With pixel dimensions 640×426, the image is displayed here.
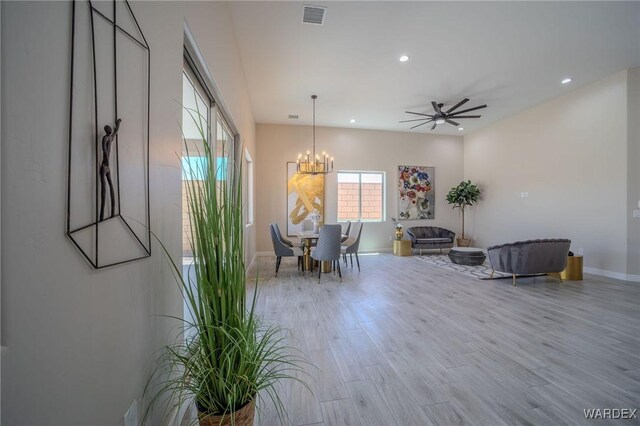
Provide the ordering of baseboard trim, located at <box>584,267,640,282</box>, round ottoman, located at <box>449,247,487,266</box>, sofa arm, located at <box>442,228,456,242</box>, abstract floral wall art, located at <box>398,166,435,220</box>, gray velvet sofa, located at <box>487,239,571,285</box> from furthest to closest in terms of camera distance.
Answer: abstract floral wall art, located at <box>398,166,435,220</box> < sofa arm, located at <box>442,228,456,242</box> < round ottoman, located at <box>449,247,487,266</box> < baseboard trim, located at <box>584,267,640,282</box> < gray velvet sofa, located at <box>487,239,571,285</box>

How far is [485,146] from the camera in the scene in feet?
23.5

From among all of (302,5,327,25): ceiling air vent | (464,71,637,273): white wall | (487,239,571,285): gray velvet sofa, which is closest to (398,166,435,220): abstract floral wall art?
(464,71,637,273): white wall

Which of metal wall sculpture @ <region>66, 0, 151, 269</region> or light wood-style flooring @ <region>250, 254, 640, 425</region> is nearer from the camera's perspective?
metal wall sculpture @ <region>66, 0, 151, 269</region>

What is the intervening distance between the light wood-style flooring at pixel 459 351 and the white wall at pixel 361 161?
10.6ft

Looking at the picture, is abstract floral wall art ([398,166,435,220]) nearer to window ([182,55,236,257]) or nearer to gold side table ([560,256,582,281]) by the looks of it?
gold side table ([560,256,582,281])

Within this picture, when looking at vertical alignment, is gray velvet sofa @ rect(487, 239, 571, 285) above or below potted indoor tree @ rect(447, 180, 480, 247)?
below

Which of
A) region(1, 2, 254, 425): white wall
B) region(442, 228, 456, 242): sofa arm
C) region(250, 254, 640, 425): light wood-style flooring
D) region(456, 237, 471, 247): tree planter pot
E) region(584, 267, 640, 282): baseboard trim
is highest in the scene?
region(1, 2, 254, 425): white wall

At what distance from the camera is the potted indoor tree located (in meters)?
7.17

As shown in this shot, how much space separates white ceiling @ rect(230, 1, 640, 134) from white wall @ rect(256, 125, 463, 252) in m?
1.39

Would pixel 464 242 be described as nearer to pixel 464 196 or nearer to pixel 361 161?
pixel 464 196

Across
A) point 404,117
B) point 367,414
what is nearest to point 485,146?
point 404,117

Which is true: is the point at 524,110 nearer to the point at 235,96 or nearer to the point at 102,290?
the point at 235,96

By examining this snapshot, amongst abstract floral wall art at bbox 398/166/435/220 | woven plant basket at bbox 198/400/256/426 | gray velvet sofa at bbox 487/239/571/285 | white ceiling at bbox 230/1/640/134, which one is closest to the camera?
woven plant basket at bbox 198/400/256/426

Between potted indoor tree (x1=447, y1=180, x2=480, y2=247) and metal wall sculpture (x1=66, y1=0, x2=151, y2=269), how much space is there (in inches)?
306
